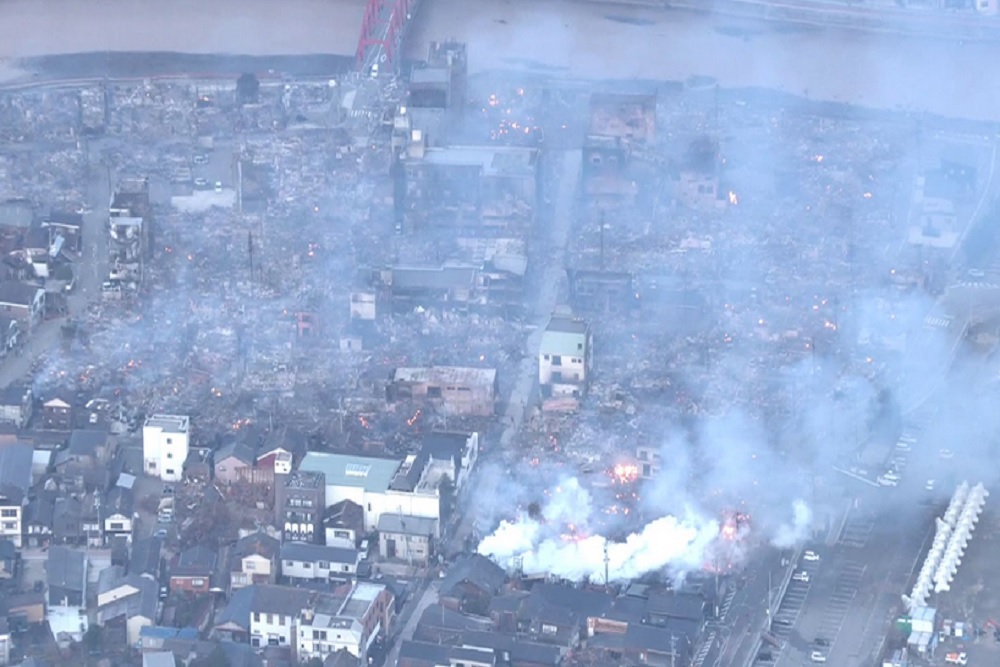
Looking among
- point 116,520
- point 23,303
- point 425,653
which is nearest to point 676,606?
point 425,653

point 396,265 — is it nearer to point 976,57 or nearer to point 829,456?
point 829,456

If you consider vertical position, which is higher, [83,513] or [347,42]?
[347,42]

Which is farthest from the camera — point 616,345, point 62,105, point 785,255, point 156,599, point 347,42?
point 347,42

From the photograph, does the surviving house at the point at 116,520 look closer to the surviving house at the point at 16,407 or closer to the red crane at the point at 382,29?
the surviving house at the point at 16,407

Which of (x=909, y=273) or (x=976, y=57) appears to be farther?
(x=976, y=57)

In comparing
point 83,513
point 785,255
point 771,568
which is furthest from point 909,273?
point 83,513

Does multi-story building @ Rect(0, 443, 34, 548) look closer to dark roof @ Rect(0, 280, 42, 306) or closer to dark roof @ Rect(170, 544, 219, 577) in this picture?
dark roof @ Rect(170, 544, 219, 577)

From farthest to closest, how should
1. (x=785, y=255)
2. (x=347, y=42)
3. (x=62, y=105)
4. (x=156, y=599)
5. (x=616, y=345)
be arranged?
1. (x=347, y=42)
2. (x=62, y=105)
3. (x=785, y=255)
4. (x=616, y=345)
5. (x=156, y=599)
